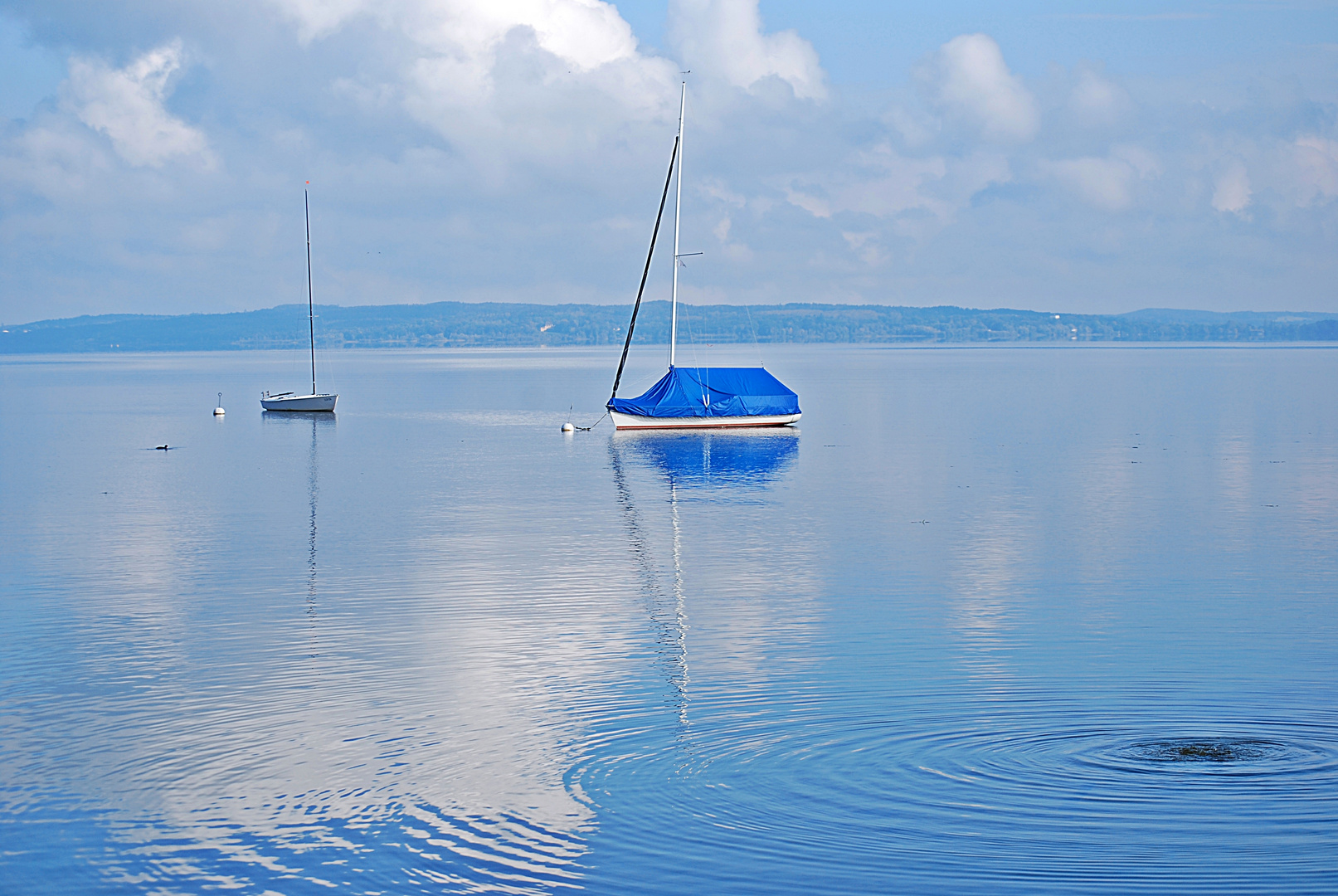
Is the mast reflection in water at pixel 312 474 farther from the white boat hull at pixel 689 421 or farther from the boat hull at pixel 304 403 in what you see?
the white boat hull at pixel 689 421

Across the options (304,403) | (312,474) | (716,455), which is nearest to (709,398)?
(716,455)

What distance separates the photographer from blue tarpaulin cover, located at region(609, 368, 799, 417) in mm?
62156

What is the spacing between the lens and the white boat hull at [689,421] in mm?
62156

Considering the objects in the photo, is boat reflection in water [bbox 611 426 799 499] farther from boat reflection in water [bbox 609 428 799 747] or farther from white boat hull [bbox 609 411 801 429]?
white boat hull [bbox 609 411 801 429]

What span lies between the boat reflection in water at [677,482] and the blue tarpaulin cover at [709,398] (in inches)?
37.1

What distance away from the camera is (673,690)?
624 inches

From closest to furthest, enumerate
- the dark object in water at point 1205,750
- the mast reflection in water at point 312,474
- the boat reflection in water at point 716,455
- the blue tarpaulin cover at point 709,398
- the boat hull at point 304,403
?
the dark object in water at point 1205,750
the mast reflection in water at point 312,474
the boat reflection in water at point 716,455
the blue tarpaulin cover at point 709,398
the boat hull at point 304,403

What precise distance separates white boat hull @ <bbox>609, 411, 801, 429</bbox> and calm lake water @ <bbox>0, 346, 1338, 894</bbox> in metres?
23.4

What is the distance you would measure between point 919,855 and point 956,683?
5.16m

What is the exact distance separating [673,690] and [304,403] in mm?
68116

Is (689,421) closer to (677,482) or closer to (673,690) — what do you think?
(677,482)

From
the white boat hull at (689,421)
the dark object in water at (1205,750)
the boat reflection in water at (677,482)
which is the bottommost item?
the dark object in water at (1205,750)

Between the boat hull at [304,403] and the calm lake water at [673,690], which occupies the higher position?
the boat hull at [304,403]

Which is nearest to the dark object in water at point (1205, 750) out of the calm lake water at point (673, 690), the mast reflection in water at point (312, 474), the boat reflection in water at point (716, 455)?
the calm lake water at point (673, 690)
